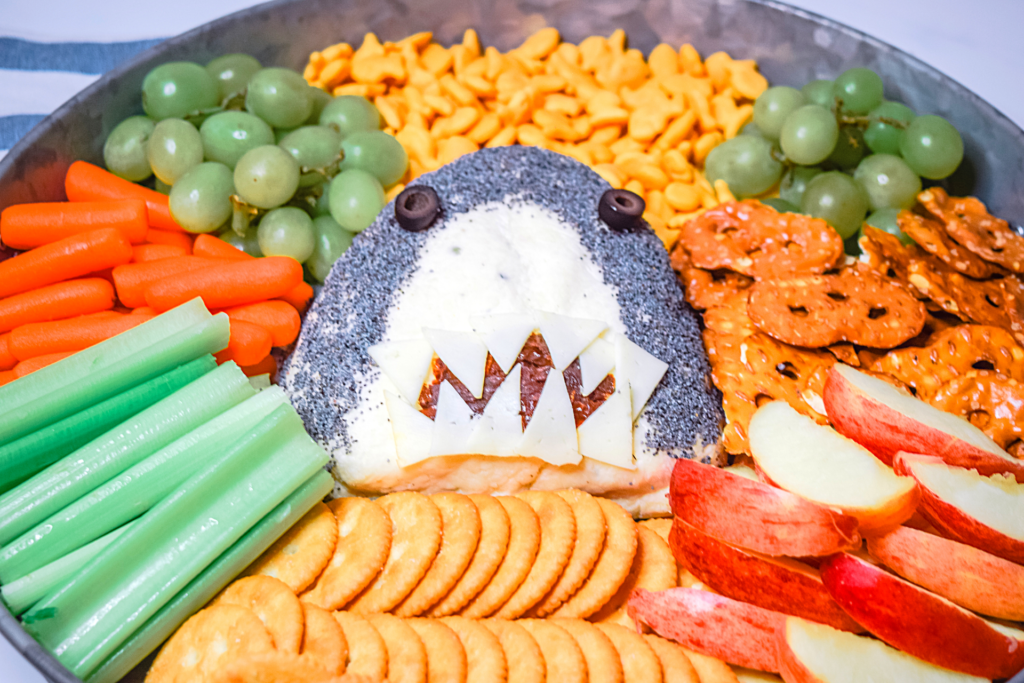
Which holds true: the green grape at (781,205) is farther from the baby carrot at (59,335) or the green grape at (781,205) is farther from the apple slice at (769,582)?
the baby carrot at (59,335)

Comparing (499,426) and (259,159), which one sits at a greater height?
(259,159)

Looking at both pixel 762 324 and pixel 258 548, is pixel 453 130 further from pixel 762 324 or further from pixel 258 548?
pixel 258 548

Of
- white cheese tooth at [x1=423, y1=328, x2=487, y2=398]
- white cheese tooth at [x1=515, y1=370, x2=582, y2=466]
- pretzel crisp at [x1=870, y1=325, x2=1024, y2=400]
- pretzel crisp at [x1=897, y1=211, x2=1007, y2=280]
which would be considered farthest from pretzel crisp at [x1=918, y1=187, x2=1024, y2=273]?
white cheese tooth at [x1=423, y1=328, x2=487, y2=398]

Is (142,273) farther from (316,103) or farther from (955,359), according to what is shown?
(955,359)

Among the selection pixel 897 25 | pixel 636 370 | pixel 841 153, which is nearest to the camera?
pixel 636 370

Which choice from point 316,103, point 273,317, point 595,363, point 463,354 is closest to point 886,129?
point 595,363

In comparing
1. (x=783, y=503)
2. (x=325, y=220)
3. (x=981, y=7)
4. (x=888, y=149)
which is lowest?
(x=325, y=220)

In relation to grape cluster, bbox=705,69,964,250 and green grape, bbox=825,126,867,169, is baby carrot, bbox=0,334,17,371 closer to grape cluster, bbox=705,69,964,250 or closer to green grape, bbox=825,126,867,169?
grape cluster, bbox=705,69,964,250

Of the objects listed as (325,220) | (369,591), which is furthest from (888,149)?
(369,591)
